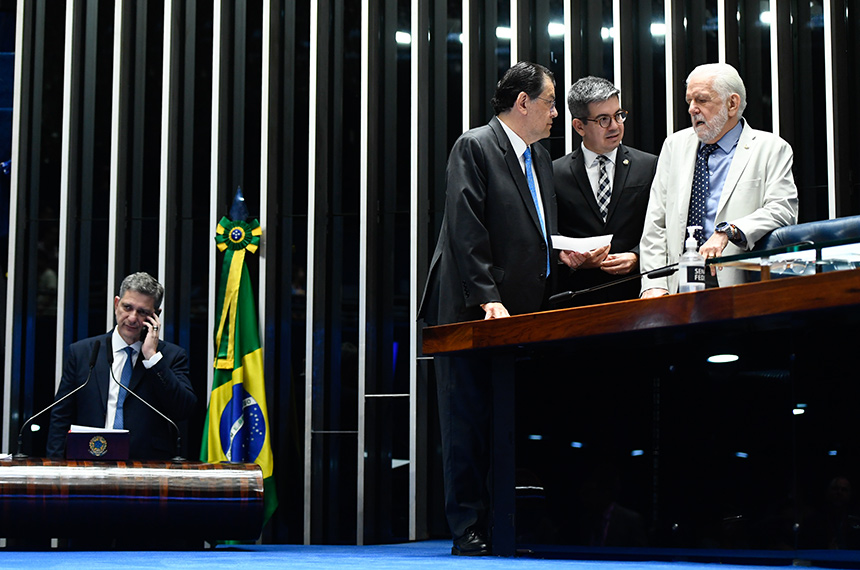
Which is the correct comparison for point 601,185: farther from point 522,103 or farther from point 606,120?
point 522,103

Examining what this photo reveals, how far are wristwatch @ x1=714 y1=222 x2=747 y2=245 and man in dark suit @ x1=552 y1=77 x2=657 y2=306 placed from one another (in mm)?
579

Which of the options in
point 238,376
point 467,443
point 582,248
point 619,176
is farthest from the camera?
point 238,376

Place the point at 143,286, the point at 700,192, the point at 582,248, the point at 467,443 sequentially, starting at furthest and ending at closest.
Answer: the point at 143,286 < the point at 582,248 < the point at 700,192 < the point at 467,443

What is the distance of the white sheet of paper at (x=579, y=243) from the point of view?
2.97 meters

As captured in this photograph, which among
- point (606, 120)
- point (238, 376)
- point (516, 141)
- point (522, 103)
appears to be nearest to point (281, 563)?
point (516, 141)

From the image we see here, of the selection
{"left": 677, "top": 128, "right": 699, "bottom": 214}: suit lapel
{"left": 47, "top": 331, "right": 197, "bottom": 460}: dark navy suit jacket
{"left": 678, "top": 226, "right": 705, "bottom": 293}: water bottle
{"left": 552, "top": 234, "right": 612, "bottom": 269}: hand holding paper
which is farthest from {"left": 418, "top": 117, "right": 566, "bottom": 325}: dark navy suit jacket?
{"left": 47, "top": 331, "right": 197, "bottom": 460}: dark navy suit jacket

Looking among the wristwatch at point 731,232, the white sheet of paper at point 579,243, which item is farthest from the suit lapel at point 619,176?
the wristwatch at point 731,232

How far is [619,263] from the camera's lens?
3.05 m

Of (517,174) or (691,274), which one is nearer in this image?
(691,274)

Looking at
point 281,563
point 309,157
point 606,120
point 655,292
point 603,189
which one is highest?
point 309,157

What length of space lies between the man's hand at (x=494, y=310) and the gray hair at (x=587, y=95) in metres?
0.89

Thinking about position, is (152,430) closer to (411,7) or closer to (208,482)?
(208,482)

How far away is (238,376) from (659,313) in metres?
2.90

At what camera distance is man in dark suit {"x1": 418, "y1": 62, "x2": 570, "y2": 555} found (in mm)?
2738
